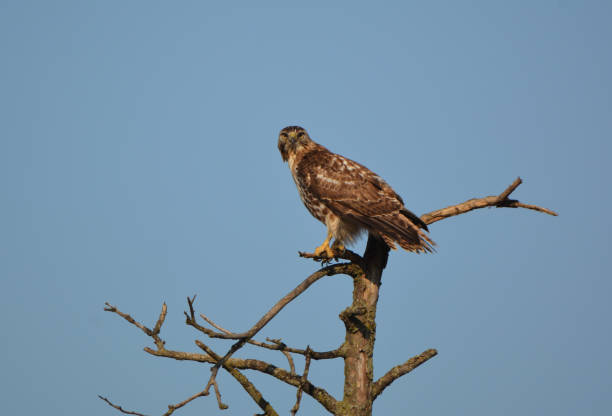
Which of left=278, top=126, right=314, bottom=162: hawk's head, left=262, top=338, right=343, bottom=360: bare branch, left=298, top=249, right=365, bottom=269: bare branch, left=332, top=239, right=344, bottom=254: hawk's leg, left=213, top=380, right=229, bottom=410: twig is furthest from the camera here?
left=278, top=126, right=314, bottom=162: hawk's head

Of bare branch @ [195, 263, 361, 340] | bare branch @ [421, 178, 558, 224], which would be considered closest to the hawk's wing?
bare branch @ [421, 178, 558, 224]

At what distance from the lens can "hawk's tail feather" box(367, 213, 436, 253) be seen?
7.77m

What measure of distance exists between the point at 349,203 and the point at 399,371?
7.58 ft

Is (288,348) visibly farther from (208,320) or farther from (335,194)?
(335,194)

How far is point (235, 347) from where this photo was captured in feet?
22.4

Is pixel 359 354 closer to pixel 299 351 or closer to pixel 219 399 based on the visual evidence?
pixel 299 351

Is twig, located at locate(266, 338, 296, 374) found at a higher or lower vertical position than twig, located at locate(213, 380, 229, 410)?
higher

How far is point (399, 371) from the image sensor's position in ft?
24.8

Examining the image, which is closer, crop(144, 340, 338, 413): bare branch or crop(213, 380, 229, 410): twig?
crop(213, 380, 229, 410): twig

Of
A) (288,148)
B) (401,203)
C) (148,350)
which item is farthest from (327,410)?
(288,148)

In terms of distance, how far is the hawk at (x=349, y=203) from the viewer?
26.0 ft

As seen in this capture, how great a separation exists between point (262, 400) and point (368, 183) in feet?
10.7

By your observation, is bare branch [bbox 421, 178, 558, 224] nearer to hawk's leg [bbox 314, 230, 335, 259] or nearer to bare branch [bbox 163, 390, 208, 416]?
hawk's leg [bbox 314, 230, 335, 259]

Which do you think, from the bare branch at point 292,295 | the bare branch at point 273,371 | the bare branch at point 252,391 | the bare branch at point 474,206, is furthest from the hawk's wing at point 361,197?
the bare branch at point 252,391
